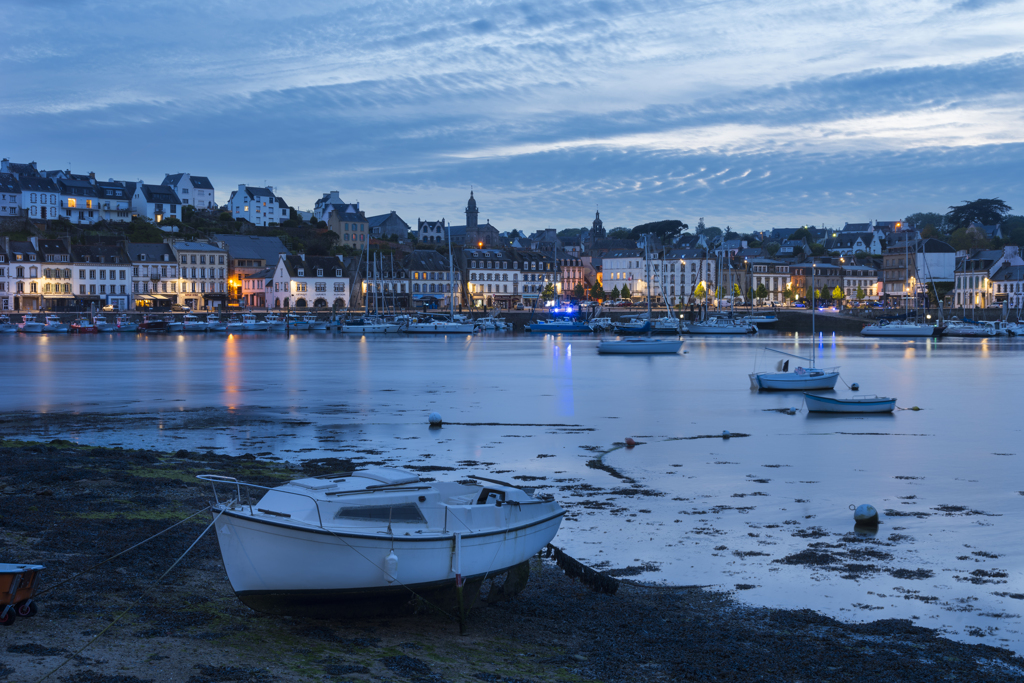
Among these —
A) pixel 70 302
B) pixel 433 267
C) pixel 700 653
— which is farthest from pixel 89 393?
pixel 433 267

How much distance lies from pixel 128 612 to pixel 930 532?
15.1 meters

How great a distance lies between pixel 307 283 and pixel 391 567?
152 metres

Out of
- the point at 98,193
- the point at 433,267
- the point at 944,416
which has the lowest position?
the point at 944,416

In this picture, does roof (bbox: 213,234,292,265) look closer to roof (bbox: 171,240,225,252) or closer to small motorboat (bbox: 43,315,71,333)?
roof (bbox: 171,240,225,252)

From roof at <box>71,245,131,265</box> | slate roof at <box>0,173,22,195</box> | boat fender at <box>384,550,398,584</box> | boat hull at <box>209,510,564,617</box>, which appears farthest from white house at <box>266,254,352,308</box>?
boat fender at <box>384,550,398,584</box>

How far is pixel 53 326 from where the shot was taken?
5246 inches

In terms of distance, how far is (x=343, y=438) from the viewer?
3244 cm

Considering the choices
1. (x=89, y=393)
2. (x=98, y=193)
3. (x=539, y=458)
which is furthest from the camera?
(x=98, y=193)

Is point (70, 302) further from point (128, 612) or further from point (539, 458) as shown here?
point (128, 612)

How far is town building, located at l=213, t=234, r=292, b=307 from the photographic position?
161 meters

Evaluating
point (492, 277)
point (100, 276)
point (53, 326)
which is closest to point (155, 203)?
point (100, 276)

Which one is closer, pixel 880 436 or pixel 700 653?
pixel 700 653

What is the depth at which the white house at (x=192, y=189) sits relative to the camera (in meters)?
188

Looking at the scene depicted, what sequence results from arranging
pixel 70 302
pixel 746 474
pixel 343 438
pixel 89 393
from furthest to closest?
pixel 70 302, pixel 89 393, pixel 343 438, pixel 746 474
